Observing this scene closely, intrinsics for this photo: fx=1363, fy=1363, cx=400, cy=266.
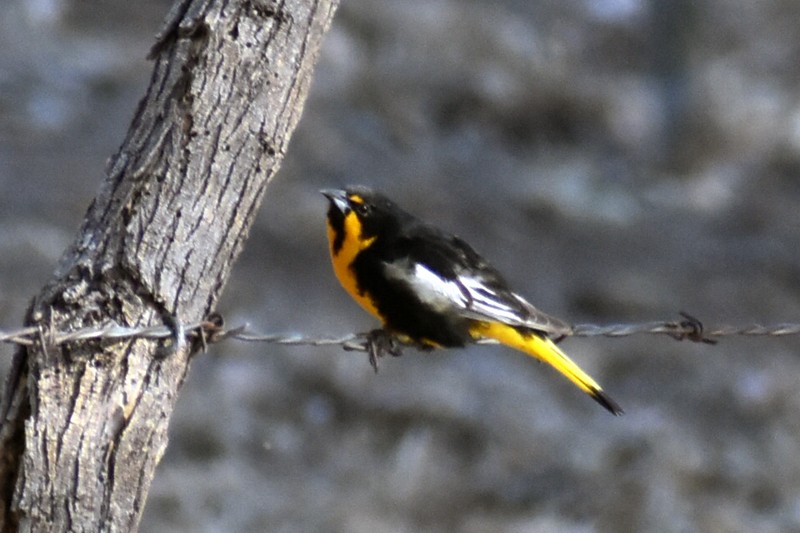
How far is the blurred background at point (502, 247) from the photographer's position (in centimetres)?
925

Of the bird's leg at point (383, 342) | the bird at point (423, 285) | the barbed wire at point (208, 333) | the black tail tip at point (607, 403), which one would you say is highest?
the bird at point (423, 285)

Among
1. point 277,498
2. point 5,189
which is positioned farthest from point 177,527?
point 5,189

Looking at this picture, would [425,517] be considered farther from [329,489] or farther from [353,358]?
[353,358]

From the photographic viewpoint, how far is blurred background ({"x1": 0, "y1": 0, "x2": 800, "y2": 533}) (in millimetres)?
9250

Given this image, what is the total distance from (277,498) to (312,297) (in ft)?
5.79

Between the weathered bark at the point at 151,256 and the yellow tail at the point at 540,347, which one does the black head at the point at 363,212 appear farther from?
the weathered bark at the point at 151,256

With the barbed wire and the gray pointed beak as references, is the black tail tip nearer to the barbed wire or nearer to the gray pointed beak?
the barbed wire

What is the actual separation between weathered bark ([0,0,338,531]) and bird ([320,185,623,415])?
130cm

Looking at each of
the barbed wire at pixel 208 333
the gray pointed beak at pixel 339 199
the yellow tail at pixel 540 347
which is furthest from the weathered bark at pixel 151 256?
the yellow tail at pixel 540 347

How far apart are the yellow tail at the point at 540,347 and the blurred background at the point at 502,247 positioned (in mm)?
3679

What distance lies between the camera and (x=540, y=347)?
5.42 m

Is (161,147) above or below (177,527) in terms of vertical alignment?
below

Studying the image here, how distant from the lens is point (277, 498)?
8922 millimetres

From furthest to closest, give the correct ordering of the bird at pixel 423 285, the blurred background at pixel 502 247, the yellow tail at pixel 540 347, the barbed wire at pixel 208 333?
the blurred background at pixel 502 247, the yellow tail at pixel 540 347, the bird at pixel 423 285, the barbed wire at pixel 208 333
